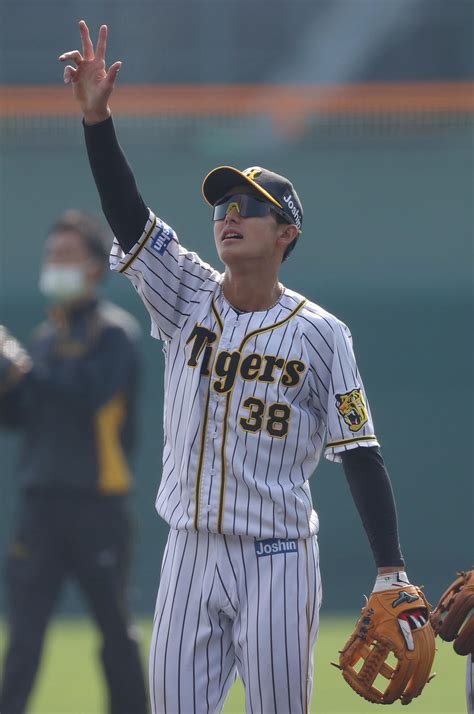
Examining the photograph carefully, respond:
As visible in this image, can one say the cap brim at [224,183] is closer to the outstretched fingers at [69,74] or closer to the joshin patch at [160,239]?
the joshin patch at [160,239]

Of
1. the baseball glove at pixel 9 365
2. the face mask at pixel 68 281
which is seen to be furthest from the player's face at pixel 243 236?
the face mask at pixel 68 281

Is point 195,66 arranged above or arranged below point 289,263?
above

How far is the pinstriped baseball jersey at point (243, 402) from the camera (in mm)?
3109

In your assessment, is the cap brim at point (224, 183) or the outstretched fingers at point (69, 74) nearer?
the outstretched fingers at point (69, 74)

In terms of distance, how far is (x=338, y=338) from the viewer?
3232mm

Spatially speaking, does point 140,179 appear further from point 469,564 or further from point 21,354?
point 21,354

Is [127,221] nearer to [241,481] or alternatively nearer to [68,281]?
[241,481]

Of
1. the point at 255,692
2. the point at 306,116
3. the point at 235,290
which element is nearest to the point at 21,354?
the point at 235,290

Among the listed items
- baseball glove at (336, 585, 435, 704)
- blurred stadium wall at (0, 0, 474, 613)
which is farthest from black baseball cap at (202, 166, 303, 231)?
blurred stadium wall at (0, 0, 474, 613)

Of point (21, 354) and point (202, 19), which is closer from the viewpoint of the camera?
point (21, 354)

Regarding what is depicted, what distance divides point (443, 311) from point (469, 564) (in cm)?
169

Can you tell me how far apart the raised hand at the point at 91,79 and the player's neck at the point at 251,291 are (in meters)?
0.51

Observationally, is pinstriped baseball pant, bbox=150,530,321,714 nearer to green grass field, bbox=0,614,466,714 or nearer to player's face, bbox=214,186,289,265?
player's face, bbox=214,186,289,265

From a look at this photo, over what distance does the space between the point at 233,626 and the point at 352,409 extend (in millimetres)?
588
